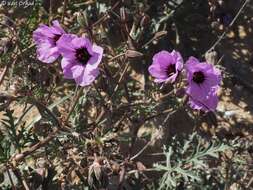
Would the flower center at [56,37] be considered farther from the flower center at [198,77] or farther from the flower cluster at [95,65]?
the flower center at [198,77]

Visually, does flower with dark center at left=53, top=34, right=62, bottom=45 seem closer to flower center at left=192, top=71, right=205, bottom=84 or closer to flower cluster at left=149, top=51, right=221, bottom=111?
flower cluster at left=149, top=51, right=221, bottom=111

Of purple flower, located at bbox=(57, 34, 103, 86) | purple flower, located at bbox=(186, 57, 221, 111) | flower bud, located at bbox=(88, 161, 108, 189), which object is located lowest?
flower bud, located at bbox=(88, 161, 108, 189)

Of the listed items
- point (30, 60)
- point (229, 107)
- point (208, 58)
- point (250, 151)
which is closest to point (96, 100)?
point (30, 60)

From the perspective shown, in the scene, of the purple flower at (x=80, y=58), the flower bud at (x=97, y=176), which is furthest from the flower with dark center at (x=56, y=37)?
the flower bud at (x=97, y=176)

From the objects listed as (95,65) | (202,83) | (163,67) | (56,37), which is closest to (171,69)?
(163,67)

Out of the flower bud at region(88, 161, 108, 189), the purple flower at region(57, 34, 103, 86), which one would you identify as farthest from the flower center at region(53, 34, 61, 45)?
the flower bud at region(88, 161, 108, 189)

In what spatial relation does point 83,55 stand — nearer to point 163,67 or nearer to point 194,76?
point 163,67

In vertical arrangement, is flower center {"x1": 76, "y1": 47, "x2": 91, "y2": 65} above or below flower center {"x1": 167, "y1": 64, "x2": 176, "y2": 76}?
above
